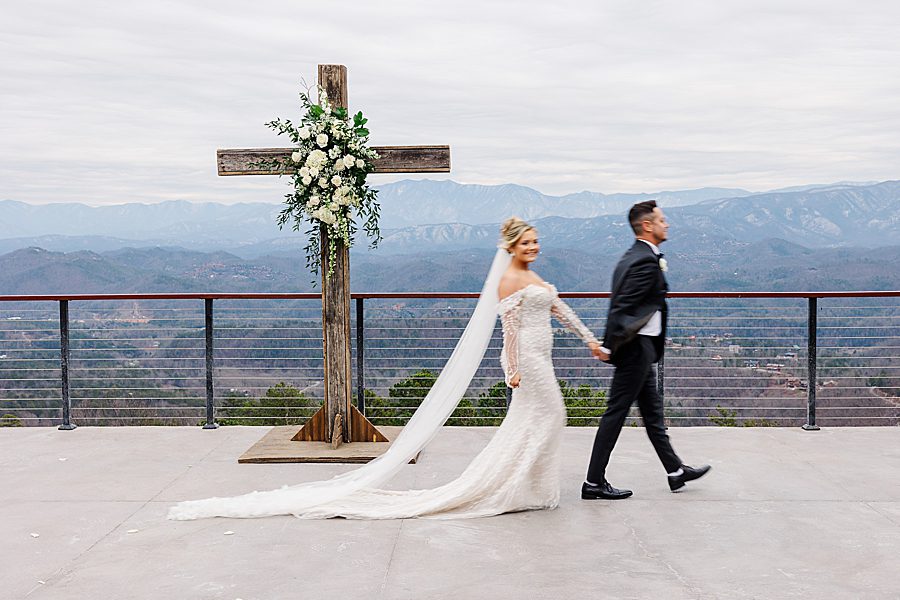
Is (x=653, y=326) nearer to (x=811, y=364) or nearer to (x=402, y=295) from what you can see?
(x=402, y=295)

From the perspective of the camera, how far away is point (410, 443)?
5215 millimetres

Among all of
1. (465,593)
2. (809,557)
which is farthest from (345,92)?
(809,557)

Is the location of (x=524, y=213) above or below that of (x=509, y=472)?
above

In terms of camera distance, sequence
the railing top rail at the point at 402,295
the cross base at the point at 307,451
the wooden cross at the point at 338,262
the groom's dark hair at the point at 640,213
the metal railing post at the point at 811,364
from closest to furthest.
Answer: the groom's dark hair at the point at 640,213
the cross base at the point at 307,451
the wooden cross at the point at 338,262
the railing top rail at the point at 402,295
the metal railing post at the point at 811,364

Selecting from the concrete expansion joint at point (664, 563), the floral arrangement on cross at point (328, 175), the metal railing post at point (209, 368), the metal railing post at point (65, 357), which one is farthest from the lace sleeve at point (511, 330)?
the metal railing post at point (65, 357)

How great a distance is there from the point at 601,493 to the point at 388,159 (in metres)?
2.78

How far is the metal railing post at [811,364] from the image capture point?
693 centimetres

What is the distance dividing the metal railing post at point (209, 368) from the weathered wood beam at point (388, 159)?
1360mm

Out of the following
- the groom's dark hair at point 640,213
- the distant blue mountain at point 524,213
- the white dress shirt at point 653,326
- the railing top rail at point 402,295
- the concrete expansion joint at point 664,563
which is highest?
the distant blue mountain at point 524,213

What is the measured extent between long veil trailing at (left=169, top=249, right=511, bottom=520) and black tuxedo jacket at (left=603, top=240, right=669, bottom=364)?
674mm

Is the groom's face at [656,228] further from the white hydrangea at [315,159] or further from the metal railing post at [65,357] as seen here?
the metal railing post at [65,357]

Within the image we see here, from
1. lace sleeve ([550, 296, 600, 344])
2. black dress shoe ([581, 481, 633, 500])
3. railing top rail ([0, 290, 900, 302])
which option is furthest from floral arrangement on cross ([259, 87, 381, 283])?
black dress shoe ([581, 481, 633, 500])

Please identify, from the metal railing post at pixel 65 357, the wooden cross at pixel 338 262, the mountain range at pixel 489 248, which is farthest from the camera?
the mountain range at pixel 489 248

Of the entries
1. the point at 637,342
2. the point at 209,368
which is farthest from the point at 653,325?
the point at 209,368
